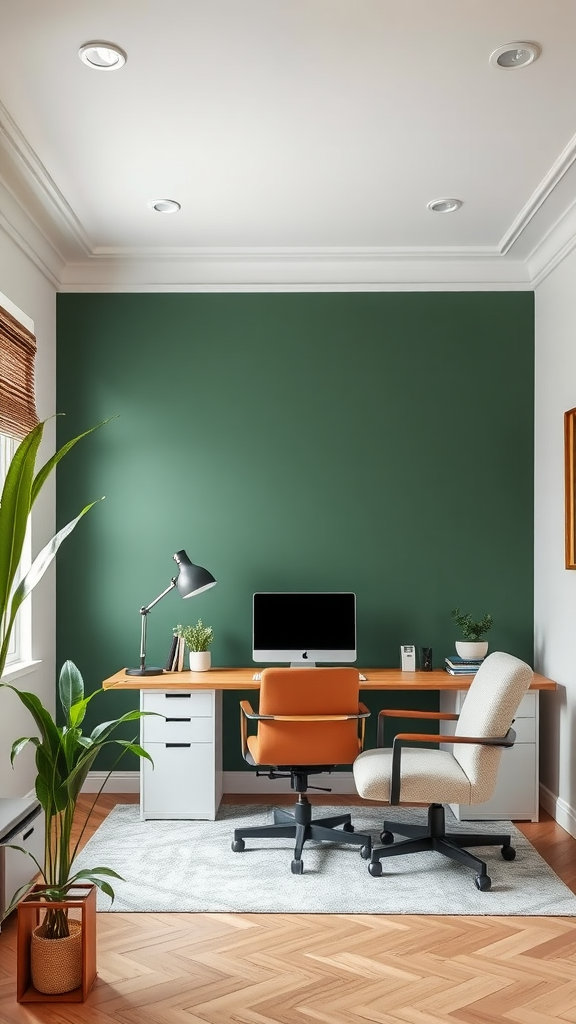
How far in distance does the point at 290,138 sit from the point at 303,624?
234cm

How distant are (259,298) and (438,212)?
116 centimetres

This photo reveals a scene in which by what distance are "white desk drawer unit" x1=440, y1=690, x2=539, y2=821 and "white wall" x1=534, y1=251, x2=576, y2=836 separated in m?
0.14

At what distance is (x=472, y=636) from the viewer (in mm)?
4730

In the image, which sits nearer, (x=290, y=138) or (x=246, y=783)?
(x=290, y=138)

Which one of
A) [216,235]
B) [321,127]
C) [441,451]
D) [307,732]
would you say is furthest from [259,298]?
[307,732]

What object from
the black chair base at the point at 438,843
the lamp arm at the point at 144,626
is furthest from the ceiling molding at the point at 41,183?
the black chair base at the point at 438,843

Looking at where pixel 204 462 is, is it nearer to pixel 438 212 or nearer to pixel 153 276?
pixel 153 276

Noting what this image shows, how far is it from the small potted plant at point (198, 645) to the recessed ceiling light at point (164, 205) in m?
2.09

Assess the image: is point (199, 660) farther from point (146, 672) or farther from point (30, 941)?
point (30, 941)

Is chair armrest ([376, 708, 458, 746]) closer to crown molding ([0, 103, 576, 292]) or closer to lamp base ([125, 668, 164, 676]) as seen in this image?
lamp base ([125, 668, 164, 676])

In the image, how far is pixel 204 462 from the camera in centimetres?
500

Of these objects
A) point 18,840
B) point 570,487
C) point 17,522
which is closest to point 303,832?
point 18,840

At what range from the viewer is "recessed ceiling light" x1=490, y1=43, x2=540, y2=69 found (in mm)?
2852

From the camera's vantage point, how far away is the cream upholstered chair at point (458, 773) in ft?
11.5
